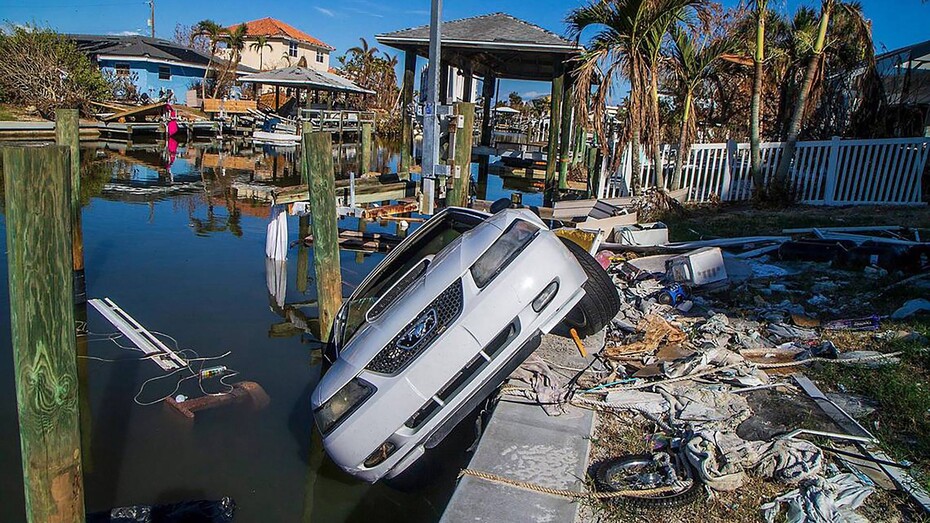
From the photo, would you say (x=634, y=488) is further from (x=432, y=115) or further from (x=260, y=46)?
(x=260, y=46)

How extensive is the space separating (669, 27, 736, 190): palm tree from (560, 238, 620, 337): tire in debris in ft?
27.9

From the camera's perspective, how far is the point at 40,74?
112 ft

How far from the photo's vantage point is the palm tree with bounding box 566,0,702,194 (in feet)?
39.6

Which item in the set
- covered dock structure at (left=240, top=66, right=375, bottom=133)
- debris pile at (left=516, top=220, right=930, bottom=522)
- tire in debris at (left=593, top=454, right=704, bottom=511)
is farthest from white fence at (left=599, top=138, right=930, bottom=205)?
covered dock structure at (left=240, top=66, right=375, bottom=133)

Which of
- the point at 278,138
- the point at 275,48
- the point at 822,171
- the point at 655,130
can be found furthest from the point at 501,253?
the point at 275,48

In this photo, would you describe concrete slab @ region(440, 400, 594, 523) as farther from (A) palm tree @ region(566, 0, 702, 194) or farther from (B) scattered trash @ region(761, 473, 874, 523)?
(A) palm tree @ region(566, 0, 702, 194)

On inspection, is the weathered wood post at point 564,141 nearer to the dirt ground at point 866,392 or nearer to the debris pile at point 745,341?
the debris pile at point 745,341

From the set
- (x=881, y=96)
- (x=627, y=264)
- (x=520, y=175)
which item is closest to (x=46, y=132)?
(x=520, y=175)

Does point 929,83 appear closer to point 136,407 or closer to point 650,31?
point 650,31

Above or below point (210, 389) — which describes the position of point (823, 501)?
above

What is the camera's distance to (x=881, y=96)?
44.8 ft

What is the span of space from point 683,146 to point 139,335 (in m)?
10.5

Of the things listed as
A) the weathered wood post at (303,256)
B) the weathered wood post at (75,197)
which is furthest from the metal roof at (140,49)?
the weathered wood post at (75,197)

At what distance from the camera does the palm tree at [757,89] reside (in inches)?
476
